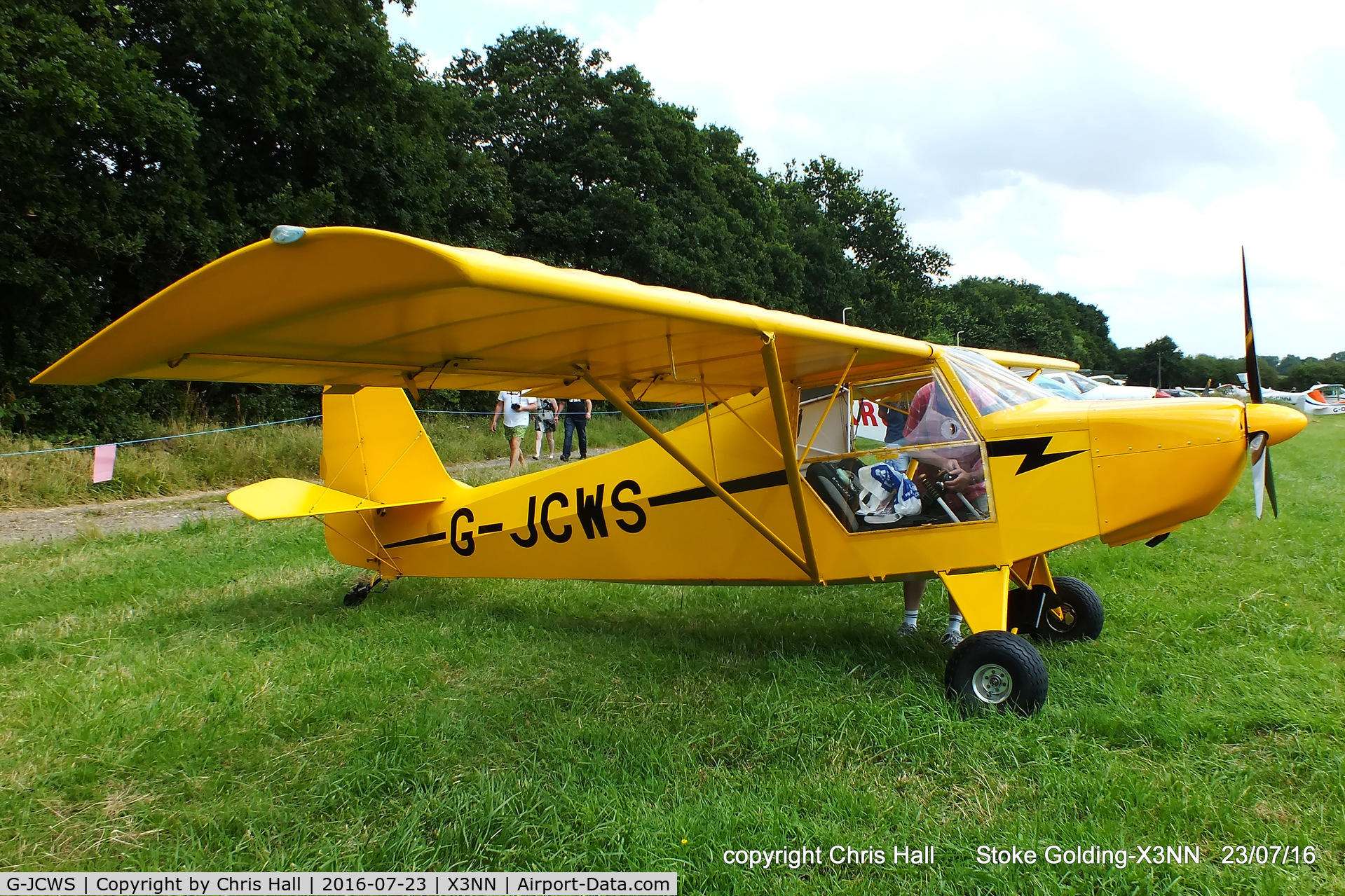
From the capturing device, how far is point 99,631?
4805 millimetres

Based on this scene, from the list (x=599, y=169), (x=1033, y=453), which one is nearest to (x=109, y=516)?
(x=1033, y=453)

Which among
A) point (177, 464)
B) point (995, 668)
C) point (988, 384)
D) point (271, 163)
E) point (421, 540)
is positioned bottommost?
point (995, 668)

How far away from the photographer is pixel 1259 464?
3.95 meters

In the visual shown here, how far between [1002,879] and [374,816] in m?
2.31

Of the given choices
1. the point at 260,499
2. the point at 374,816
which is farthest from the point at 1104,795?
the point at 260,499

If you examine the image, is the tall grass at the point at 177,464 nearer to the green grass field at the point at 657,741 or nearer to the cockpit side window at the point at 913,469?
the green grass field at the point at 657,741

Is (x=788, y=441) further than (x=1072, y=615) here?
No

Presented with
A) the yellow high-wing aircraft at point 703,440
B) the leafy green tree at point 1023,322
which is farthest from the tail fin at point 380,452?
the leafy green tree at point 1023,322

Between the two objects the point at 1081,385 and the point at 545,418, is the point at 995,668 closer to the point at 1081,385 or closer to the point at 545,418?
the point at 545,418

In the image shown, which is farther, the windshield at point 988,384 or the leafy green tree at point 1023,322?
the leafy green tree at point 1023,322

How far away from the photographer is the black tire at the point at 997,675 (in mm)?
3351

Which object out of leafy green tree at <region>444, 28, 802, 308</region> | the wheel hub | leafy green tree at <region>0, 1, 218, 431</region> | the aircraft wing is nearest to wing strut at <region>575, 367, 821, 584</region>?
the aircraft wing

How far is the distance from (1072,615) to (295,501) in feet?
17.4

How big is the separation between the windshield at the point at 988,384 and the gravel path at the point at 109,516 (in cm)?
750
